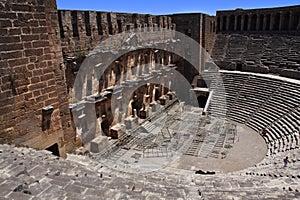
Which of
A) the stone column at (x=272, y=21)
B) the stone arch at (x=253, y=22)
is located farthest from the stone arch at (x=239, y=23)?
the stone column at (x=272, y=21)

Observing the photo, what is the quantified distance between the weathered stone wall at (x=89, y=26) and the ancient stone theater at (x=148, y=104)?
2.4 inches

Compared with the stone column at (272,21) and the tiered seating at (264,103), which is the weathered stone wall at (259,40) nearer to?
the stone column at (272,21)

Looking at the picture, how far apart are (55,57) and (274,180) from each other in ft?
25.2

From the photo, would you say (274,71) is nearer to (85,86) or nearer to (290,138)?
(290,138)

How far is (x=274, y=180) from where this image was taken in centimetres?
652

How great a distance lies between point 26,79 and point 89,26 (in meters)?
7.29

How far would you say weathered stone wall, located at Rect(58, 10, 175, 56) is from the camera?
35.1ft

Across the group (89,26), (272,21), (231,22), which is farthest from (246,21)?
(89,26)

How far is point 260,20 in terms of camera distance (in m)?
25.2

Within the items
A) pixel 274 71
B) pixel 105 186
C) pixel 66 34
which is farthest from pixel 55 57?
pixel 274 71

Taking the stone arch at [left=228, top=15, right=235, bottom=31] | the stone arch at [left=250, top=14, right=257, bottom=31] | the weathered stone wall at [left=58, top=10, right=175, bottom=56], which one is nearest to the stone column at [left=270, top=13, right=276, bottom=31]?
the stone arch at [left=250, top=14, right=257, bottom=31]

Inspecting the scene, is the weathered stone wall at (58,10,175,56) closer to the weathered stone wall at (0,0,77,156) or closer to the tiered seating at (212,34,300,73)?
the weathered stone wall at (0,0,77,156)

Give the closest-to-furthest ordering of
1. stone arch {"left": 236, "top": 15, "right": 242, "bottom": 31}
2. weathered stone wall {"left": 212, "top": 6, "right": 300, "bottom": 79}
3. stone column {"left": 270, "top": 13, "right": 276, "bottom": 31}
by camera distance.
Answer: weathered stone wall {"left": 212, "top": 6, "right": 300, "bottom": 79} → stone column {"left": 270, "top": 13, "right": 276, "bottom": 31} → stone arch {"left": 236, "top": 15, "right": 242, "bottom": 31}

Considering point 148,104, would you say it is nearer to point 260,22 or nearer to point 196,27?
point 196,27
